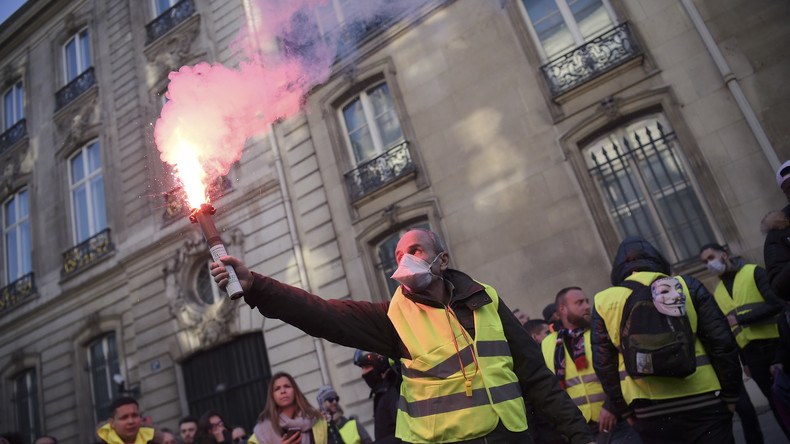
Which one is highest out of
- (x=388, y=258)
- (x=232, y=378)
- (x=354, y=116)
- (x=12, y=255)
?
(x=12, y=255)

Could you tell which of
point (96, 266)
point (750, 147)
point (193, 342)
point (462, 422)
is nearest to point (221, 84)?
point (462, 422)

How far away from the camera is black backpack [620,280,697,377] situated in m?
2.92

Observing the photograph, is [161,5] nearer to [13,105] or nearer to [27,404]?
[13,105]

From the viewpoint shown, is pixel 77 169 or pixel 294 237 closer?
pixel 294 237

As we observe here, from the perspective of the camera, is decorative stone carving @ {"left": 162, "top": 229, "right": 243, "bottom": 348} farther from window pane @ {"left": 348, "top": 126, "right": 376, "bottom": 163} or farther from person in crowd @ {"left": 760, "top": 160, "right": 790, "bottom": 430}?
person in crowd @ {"left": 760, "top": 160, "right": 790, "bottom": 430}

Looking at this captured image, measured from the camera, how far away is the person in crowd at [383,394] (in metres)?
4.23

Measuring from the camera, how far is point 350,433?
15.0 feet

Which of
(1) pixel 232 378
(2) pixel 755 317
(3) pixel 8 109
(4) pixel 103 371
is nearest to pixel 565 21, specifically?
(2) pixel 755 317

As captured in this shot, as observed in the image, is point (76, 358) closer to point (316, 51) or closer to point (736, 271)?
point (316, 51)

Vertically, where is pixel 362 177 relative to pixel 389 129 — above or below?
below

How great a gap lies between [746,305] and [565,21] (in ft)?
18.8

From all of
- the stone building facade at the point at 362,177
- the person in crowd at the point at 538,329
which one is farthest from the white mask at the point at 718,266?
the stone building facade at the point at 362,177

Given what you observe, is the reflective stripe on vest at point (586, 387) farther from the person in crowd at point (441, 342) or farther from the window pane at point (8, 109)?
the window pane at point (8, 109)

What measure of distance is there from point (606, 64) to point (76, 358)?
44.4 feet
